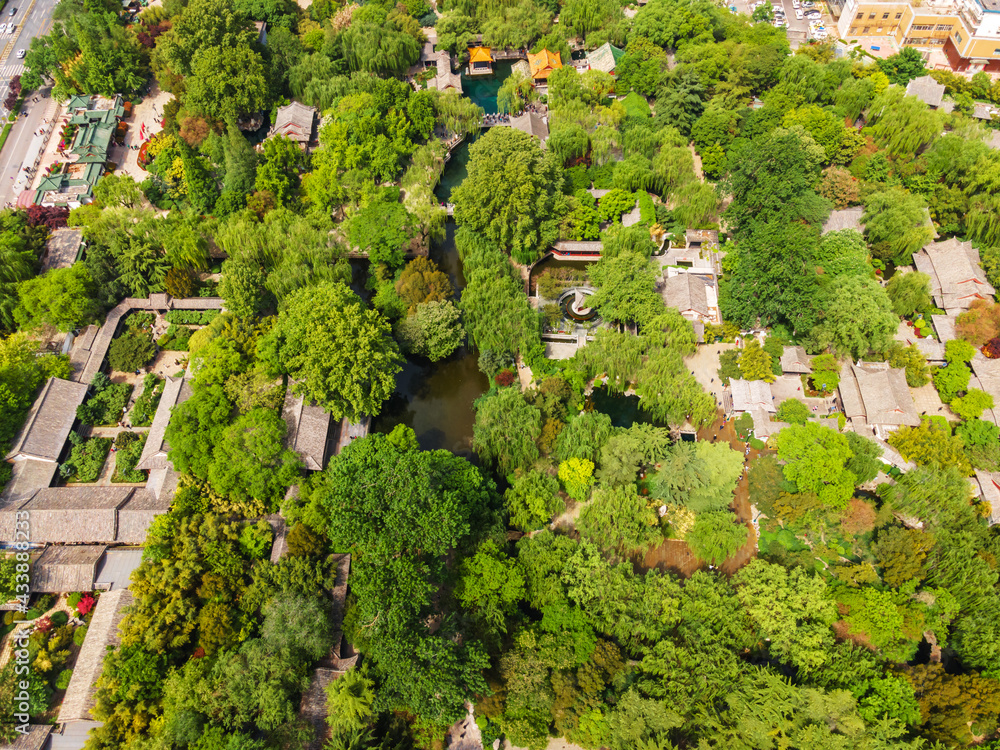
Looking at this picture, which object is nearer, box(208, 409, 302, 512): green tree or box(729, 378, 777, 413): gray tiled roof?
box(208, 409, 302, 512): green tree

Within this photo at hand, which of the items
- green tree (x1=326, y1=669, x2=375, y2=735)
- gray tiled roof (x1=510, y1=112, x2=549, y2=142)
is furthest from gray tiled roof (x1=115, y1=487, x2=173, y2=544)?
gray tiled roof (x1=510, y1=112, x2=549, y2=142)

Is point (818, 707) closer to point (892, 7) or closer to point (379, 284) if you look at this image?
point (379, 284)

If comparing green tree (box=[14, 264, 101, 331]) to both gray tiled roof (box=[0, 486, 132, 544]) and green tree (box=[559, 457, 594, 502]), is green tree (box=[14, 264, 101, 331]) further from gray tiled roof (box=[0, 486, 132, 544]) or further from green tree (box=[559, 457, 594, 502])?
green tree (box=[559, 457, 594, 502])

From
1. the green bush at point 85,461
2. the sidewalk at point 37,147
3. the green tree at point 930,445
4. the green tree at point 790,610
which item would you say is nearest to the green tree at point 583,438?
the green tree at point 790,610

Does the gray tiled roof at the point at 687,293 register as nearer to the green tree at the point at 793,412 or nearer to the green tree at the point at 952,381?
the green tree at the point at 793,412

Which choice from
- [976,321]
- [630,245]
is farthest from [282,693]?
[976,321]

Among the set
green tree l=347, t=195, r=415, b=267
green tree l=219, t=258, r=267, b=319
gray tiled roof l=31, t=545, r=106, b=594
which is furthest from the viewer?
green tree l=347, t=195, r=415, b=267
